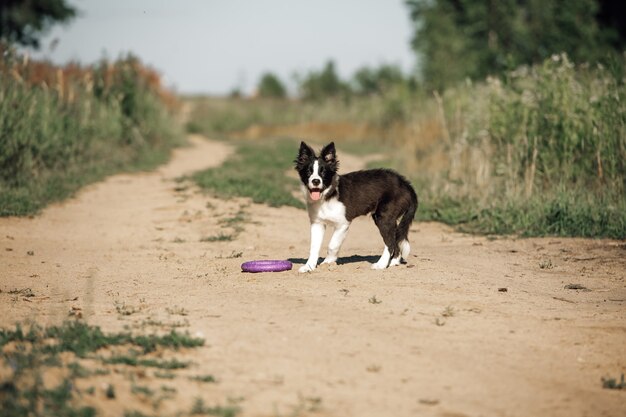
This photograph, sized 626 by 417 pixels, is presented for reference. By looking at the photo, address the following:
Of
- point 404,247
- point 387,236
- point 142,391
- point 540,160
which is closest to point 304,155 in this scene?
point 387,236

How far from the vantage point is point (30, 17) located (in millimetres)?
35719

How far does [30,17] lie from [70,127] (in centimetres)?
2085

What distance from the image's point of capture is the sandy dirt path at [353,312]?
489 cm

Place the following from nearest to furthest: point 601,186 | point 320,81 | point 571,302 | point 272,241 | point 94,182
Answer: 1. point 571,302
2. point 272,241
3. point 601,186
4. point 94,182
5. point 320,81

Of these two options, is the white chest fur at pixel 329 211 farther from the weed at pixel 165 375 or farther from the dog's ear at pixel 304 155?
the weed at pixel 165 375

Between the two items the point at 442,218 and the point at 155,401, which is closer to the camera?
Answer: the point at 155,401

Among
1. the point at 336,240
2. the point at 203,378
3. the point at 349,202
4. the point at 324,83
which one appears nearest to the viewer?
the point at 203,378

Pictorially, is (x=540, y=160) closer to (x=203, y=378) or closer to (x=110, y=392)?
(x=203, y=378)

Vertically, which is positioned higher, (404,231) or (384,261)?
(404,231)

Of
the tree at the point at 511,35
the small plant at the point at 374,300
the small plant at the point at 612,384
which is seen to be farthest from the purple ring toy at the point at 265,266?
the tree at the point at 511,35

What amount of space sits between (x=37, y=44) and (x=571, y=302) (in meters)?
35.6

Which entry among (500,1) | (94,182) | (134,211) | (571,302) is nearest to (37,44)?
(500,1)

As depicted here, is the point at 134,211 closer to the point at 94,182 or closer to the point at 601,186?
the point at 94,182

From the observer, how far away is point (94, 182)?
1620cm
